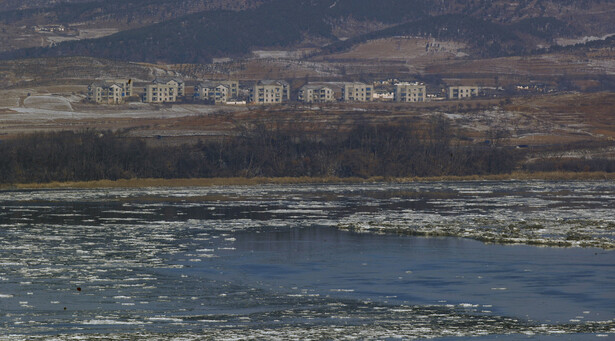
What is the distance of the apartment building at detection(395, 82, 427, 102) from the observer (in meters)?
194

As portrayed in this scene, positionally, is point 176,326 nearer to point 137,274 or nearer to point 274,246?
point 137,274

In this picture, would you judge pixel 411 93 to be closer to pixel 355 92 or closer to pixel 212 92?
pixel 355 92

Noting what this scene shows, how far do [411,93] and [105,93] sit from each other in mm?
65637

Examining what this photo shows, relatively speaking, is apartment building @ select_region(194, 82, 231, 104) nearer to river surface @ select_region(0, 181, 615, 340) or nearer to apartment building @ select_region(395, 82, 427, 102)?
apartment building @ select_region(395, 82, 427, 102)

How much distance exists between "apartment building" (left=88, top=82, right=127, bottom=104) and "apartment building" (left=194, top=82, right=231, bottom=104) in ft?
67.2

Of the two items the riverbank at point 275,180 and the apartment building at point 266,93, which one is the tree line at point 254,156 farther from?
the apartment building at point 266,93

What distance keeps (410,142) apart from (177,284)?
7171cm

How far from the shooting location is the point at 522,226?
128 feet

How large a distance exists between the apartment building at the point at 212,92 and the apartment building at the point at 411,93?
36.9 meters

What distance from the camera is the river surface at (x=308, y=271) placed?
20422 millimetres

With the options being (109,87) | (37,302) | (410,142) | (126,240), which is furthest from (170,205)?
(109,87)

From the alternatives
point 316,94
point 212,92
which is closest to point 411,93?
point 316,94

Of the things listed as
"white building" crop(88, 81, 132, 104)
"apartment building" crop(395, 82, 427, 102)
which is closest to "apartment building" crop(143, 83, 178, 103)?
"white building" crop(88, 81, 132, 104)

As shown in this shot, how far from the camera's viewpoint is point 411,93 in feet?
640
